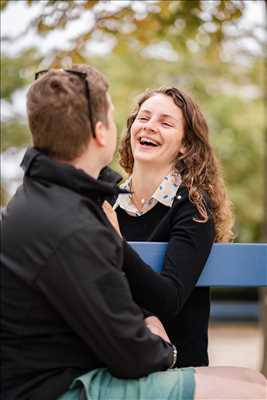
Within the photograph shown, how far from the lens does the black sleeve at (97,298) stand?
2.13m

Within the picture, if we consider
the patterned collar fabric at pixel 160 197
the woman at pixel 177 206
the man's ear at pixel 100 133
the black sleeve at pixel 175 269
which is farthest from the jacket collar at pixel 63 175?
the patterned collar fabric at pixel 160 197

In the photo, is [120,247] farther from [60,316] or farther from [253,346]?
[253,346]

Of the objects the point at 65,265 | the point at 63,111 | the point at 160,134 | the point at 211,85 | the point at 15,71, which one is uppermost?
the point at 63,111

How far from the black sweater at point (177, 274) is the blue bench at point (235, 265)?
6cm

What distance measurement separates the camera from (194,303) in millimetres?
2889

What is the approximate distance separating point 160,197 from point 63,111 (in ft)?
2.77

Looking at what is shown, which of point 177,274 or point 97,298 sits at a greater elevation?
point 97,298

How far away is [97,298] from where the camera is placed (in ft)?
7.00

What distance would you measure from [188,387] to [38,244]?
24.5 inches

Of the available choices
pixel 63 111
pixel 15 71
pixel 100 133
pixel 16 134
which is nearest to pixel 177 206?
pixel 100 133

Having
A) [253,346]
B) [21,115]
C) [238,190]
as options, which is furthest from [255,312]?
[21,115]

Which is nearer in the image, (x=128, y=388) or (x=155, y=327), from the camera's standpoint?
(x=128, y=388)

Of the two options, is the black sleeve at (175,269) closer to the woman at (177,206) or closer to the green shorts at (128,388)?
the woman at (177,206)

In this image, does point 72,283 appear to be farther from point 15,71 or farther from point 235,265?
point 15,71
